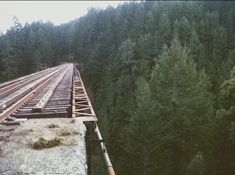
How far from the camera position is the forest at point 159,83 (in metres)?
31.1

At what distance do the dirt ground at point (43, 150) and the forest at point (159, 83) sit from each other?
17249 millimetres

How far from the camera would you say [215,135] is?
3066cm

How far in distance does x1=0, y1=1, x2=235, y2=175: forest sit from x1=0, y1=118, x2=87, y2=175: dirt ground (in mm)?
17249

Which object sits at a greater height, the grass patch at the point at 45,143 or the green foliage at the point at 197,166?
the grass patch at the point at 45,143

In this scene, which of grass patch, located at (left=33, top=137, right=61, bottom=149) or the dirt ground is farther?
grass patch, located at (left=33, top=137, right=61, bottom=149)

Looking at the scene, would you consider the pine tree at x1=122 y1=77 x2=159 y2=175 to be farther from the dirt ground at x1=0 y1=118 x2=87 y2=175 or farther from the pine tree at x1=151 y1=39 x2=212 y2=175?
the dirt ground at x1=0 y1=118 x2=87 y2=175

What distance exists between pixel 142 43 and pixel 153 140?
37255mm

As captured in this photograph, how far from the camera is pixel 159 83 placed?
114 feet

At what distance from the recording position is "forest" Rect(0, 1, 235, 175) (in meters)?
31.1

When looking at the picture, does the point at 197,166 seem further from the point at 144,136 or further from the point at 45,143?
the point at 45,143

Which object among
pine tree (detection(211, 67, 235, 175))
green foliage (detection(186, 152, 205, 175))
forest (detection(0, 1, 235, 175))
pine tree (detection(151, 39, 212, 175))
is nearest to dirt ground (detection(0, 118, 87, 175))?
forest (detection(0, 1, 235, 175))

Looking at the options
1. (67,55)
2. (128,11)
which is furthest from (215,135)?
(67,55)

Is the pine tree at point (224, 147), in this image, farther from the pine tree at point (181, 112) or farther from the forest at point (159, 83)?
the pine tree at point (181, 112)

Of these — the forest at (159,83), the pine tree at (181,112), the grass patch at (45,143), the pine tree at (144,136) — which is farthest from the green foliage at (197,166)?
the grass patch at (45,143)
